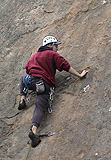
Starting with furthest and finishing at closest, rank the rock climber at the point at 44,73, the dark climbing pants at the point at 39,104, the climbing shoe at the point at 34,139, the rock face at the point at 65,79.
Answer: the rock climber at the point at 44,73, the dark climbing pants at the point at 39,104, the climbing shoe at the point at 34,139, the rock face at the point at 65,79

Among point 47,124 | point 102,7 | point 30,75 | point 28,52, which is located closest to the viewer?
point 47,124

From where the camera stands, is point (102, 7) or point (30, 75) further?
point (102, 7)

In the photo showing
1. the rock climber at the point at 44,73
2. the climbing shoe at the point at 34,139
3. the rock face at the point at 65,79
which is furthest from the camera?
the rock climber at the point at 44,73

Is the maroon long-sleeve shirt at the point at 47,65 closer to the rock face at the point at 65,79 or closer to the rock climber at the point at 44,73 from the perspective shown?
the rock climber at the point at 44,73

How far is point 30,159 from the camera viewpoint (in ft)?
12.5

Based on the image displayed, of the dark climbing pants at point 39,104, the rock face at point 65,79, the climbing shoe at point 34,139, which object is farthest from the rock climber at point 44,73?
the climbing shoe at point 34,139

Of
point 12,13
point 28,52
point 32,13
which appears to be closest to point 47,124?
point 28,52

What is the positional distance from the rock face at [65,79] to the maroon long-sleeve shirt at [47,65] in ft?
1.02

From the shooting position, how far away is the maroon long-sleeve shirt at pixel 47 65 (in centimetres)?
436

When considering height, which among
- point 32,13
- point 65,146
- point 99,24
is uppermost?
point 32,13

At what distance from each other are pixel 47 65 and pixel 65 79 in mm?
443

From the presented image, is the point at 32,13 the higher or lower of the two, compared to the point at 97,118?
higher

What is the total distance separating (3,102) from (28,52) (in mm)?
1257

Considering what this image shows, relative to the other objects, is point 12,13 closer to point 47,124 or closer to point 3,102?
point 3,102
